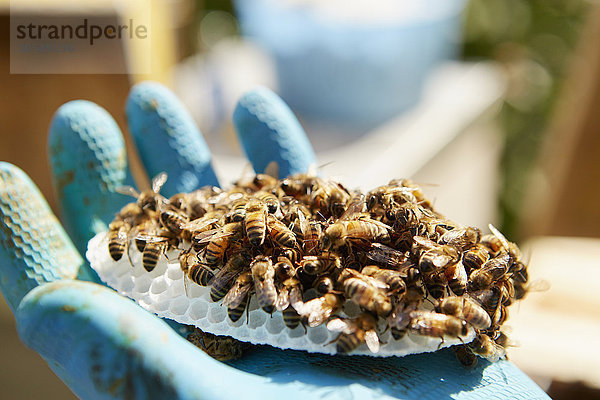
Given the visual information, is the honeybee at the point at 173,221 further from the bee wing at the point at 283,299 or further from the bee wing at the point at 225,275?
the bee wing at the point at 283,299

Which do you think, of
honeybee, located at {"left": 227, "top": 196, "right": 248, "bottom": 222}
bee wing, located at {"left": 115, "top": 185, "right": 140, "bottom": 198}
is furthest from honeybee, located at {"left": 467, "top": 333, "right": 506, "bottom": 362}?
bee wing, located at {"left": 115, "top": 185, "right": 140, "bottom": 198}

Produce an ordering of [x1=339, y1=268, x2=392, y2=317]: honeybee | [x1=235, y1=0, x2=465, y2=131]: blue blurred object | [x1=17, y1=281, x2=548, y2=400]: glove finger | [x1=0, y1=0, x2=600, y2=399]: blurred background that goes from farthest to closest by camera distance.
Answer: [x1=235, y1=0, x2=465, y2=131]: blue blurred object → [x1=0, y1=0, x2=600, y2=399]: blurred background → [x1=339, y1=268, x2=392, y2=317]: honeybee → [x1=17, y1=281, x2=548, y2=400]: glove finger

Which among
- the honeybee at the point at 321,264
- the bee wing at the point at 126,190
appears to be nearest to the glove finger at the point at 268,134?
the bee wing at the point at 126,190

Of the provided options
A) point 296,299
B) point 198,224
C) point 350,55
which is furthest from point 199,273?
point 350,55

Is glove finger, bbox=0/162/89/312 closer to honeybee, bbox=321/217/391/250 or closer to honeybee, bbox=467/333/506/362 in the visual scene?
honeybee, bbox=321/217/391/250

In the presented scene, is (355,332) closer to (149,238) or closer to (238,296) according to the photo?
(238,296)

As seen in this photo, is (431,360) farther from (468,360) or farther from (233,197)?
(233,197)

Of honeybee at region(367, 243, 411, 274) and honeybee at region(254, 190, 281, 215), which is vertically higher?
honeybee at region(254, 190, 281, 215)
